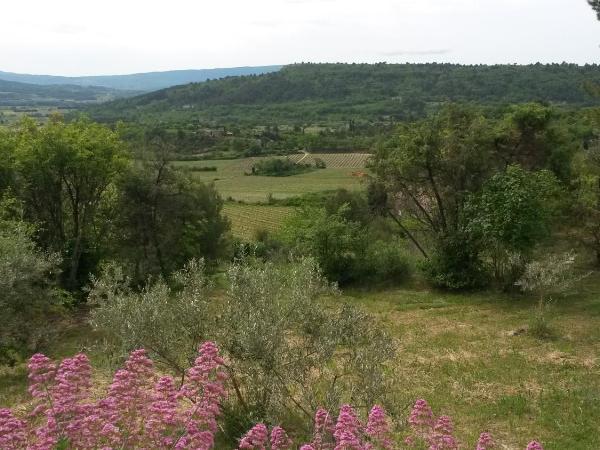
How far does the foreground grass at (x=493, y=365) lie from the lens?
496 inches

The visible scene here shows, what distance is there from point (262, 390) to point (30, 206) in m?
18.6

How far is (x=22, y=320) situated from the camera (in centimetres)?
1705

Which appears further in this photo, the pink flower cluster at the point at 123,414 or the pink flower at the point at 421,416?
the pink flower at the point at 421,416

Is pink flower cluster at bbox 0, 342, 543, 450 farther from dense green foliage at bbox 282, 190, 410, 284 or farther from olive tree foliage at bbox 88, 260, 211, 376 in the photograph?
dense green foliage at bbox 282, 190, 410, 284

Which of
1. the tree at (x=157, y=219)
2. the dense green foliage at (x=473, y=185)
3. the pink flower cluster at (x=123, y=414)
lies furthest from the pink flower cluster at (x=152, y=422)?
the tree at (x=157, y=219)

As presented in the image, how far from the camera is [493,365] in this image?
1666 centimetres

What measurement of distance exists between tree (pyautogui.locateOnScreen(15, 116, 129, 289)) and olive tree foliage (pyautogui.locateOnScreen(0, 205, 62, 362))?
5.99 m

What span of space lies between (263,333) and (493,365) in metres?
10.1

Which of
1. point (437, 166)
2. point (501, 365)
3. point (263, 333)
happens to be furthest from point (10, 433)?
point (437, 166)

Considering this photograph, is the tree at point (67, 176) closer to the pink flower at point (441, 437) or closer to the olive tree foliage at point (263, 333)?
the olive tree foliage at point (263, 333)

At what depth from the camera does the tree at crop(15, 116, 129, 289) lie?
23609mm

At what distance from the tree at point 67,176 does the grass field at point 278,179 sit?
131 ft

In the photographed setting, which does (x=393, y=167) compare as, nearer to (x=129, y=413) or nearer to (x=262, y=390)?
(x=262, y=390)

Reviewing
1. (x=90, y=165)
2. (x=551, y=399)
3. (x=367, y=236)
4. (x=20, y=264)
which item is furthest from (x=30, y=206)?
(x=551, y=399)
